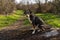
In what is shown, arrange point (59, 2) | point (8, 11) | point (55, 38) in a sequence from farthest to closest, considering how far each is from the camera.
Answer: point (8, 11), point (59, 2), point (55, 38)

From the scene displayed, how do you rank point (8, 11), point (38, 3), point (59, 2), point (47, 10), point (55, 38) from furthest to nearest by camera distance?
1. point (38, 3)
2. point (47, 10)
3. point (8, 11)
4. point (59, 2)
5. point (55, 38)

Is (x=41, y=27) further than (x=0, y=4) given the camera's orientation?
No

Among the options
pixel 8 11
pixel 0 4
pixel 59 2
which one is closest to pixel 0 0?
pixel 0 4

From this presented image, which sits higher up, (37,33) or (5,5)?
(37,33)

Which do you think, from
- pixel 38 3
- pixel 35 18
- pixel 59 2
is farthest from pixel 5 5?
pixel 35 18

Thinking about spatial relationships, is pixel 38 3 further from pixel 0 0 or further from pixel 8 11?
pixel 0 0

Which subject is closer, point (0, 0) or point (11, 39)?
point (11, 39)

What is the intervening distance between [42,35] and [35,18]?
1.70 m

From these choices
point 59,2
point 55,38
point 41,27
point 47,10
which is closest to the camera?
point 55,38

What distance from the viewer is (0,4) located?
59906mm

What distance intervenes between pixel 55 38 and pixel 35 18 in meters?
2.97

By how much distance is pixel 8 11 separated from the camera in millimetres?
65750

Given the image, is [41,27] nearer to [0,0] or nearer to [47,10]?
[0,0]

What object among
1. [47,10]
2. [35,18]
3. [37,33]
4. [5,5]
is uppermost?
[35,18]
